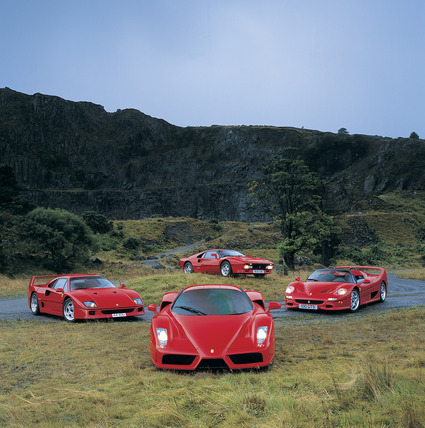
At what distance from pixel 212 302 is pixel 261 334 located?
1.31 m

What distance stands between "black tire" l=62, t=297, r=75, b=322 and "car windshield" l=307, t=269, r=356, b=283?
24.2 ft

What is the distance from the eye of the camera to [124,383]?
5691mm

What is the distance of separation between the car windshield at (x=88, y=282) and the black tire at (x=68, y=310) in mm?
448

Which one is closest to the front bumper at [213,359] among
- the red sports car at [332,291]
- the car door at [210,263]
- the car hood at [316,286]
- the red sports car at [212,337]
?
the red sports car at [212,337]

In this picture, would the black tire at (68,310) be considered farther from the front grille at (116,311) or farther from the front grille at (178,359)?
the front grille at (178,359)

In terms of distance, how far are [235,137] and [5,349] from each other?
374ft

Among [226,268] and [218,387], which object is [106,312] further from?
[226,268]

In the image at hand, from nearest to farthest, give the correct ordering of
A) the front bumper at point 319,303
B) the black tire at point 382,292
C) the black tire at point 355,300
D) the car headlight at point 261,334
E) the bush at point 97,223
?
1. the car headlight at point 261,334
2. the front bumper at point 319,303
3. the black tire at point 355,300
4. the black tire at point 382,292
5. the bush at point 97,223

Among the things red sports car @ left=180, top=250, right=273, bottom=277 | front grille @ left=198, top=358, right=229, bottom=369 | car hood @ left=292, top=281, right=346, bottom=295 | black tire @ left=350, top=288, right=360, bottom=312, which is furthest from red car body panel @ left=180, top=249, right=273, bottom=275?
front grille @ left=198, top=358, right=229, bottom=369

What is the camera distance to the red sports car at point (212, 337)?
240 inches

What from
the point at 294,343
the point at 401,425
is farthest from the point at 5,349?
the point at 401,425

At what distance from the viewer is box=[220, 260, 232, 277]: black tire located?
63.1 feet

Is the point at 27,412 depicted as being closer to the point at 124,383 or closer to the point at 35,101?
the point at 124,383

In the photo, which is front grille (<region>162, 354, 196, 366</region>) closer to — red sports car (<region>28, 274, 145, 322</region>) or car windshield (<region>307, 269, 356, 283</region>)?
red sports car (<region>28, 274, 145, 322</region>)
